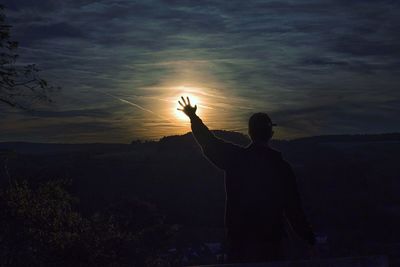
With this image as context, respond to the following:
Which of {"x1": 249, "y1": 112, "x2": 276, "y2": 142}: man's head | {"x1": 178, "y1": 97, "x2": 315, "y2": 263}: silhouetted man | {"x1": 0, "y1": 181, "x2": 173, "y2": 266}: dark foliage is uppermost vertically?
{"x1": 249, "y1": 112, "x2": 276, "y2": 142}: man's head

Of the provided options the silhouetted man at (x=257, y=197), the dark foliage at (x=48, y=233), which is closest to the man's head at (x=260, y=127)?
the silhouetted man at (x=257, y=197)

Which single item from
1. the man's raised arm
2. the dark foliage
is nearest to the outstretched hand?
the man's raised arm

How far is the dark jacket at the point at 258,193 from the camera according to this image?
18.8 feet

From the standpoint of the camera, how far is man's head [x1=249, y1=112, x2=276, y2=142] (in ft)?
18.9

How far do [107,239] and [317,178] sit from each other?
74.1 m

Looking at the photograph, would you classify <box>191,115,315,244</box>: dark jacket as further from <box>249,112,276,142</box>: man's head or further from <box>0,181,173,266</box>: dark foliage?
<box>0,181,173,266</box>: dark foliage

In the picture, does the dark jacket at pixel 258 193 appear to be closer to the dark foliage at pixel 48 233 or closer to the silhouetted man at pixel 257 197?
the silhouetted man at pixel 257 197

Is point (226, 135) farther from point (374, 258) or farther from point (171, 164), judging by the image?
point (374, 258)

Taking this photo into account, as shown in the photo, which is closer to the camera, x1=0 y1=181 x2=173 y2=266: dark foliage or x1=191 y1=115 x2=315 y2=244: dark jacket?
x1=191 y1=115 x2=315 y2=244: dark jacket

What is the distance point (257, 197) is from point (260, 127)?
0.64 m

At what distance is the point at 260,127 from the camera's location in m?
5.81

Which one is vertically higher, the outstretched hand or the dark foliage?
the outstretched hand

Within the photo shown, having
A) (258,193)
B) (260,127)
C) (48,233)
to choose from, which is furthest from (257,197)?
(48,233)

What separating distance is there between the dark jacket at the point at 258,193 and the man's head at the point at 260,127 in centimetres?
7
